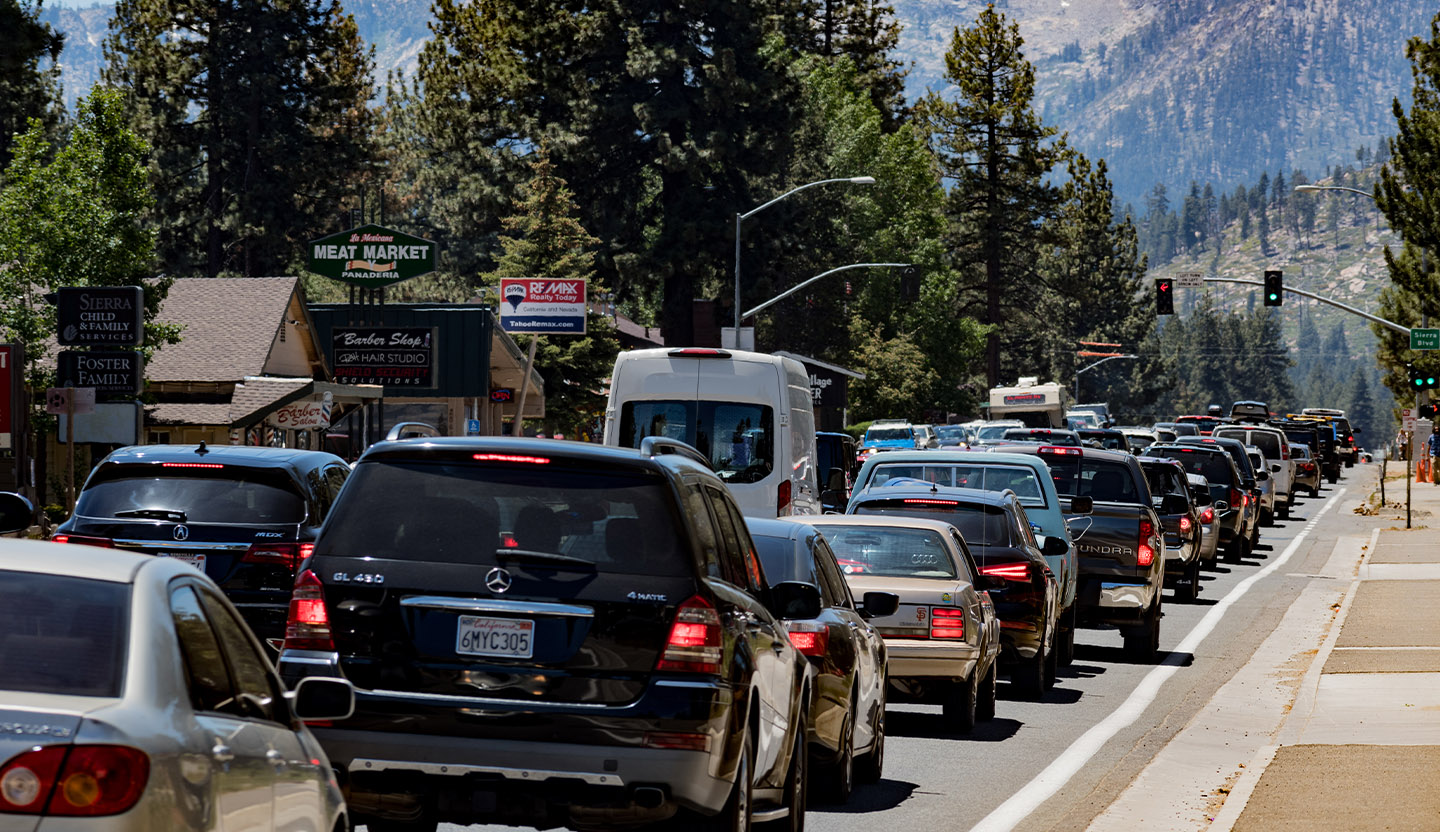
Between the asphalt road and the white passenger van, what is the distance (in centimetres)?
400

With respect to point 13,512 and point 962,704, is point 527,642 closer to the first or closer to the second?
point 13,512

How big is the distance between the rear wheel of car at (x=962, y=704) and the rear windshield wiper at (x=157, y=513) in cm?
534

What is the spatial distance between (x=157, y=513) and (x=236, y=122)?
63.3 meters

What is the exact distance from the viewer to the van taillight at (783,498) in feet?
75.6

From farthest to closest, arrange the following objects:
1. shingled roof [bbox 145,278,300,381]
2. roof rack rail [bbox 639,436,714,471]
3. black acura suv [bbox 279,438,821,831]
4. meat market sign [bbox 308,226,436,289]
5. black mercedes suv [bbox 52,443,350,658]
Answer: meat market sign [bbox 308,226,436,289], shingled roof [bbox 145,278,300,381], black mercedes suv [bbox 52,443,350,658], roof rack rail [bbox 639,436,714,471], black acura suv [bbox 279,438,821,831]

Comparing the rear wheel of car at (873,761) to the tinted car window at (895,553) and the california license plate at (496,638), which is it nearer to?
the tinted car window at (895,553)

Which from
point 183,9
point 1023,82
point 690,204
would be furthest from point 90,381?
point 1023,82

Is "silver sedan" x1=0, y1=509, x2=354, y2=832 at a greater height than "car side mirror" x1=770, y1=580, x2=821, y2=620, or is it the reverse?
"silver sedan" x1=0, y1=509, x2=354, y2=832

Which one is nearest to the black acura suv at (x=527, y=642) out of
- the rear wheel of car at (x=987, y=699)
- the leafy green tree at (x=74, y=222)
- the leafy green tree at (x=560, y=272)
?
the rear wheel of car at (x=987, y=699)

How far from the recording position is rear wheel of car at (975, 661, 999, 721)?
14953 mm

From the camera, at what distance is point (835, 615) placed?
10969mm

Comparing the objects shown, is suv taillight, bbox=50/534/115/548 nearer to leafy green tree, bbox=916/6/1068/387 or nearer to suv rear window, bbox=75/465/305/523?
suv rear window, bbox=75/465/305/523

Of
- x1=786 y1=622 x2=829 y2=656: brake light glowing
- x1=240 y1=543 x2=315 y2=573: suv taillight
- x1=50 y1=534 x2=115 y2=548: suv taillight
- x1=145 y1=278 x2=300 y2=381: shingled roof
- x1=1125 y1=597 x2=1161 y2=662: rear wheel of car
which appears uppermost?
x1=145 y1=278 x2=300 y2=381: shingled roof

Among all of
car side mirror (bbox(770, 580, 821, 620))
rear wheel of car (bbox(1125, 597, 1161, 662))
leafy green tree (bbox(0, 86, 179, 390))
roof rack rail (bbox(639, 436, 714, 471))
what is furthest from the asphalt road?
leafy green tree (bbox(0, 86, 179, 390))
